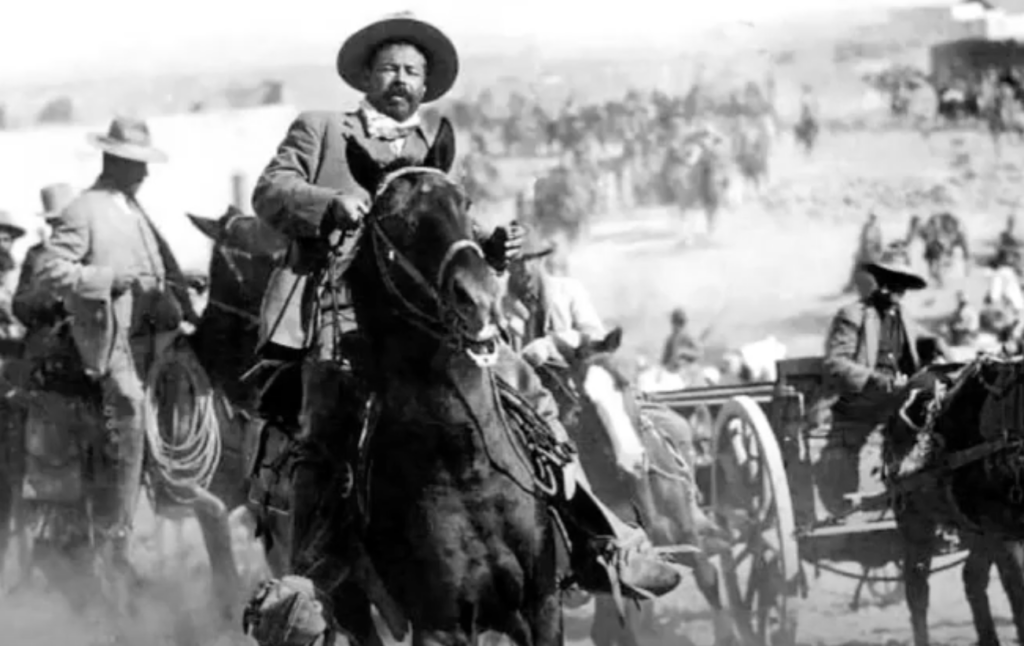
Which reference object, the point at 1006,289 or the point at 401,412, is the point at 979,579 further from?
the point at 1006,289

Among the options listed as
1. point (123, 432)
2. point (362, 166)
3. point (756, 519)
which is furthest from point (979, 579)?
point (362, 166)

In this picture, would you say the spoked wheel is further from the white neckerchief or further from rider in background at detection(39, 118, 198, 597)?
the white neckerchief

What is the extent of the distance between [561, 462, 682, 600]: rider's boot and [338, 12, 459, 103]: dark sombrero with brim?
125cm

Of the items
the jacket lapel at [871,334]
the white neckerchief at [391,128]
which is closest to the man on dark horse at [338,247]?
the white neckerchief at [391,128]

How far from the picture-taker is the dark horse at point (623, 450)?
433 inches

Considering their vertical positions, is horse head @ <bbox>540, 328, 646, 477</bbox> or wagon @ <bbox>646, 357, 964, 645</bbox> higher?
horse head @ <bbox>540, 328, 646, 477</bbox>

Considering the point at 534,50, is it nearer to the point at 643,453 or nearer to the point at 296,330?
the point at 643,453

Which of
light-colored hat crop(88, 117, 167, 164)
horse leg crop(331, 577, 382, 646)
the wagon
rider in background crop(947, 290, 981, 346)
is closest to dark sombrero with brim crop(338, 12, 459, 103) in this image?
horse leg crop(331, 577, 382, 646)

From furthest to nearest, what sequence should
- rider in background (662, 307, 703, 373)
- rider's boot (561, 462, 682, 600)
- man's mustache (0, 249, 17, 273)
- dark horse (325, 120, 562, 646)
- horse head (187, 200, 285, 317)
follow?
rider in background (662, 307, 703, 373) → man's mustache (0, 249, 17, 273) → horse head (187, 200, 285, 317) → rider's boot (561, 462, 682, 600) → dark horse (325, 120, 562, 646)

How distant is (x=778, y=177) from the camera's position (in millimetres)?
24641

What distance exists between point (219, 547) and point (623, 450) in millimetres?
1730

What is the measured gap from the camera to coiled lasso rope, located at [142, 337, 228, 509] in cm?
1124

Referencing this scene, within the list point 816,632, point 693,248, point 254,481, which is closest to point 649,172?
point 693,248

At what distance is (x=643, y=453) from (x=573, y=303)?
713 millimetres
